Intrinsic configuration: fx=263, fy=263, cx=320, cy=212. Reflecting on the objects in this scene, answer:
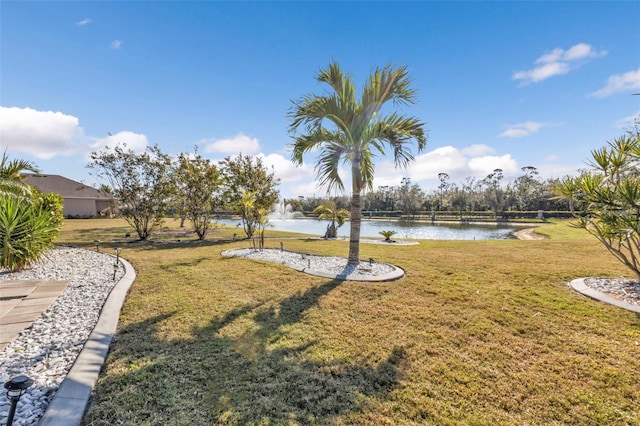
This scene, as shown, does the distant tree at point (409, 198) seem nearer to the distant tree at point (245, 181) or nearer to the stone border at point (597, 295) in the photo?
the distant tree at point (245, 181)

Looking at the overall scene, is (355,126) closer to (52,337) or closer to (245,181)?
(52,337)

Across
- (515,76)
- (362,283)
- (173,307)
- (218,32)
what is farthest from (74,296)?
(515,76)

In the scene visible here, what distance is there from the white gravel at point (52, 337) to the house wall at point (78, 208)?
27.6 metres

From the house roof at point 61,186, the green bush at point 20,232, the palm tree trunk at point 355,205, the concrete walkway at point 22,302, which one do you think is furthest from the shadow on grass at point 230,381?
the house roof at point 61,186

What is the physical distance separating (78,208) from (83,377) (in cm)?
3410

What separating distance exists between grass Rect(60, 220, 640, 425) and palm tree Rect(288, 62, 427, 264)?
2.86 m

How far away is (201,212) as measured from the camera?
13.3 metres

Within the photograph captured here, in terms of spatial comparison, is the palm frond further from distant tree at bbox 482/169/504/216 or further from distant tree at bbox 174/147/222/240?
distant tree at bbox 482/169/504/216

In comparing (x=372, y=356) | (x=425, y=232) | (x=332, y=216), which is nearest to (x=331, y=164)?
(x=372, y=356)

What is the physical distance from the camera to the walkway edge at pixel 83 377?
6.49 feet

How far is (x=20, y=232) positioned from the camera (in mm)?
5957

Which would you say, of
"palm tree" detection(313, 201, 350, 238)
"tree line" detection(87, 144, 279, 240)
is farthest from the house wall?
"palm tree" detection(313, 201, 350, 238)

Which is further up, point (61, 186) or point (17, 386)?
point (61, 186)

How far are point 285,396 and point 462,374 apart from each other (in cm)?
176
